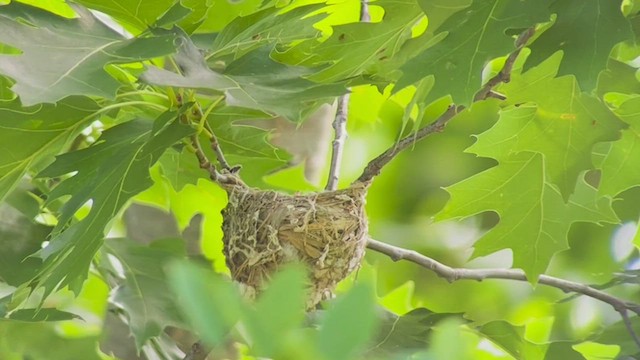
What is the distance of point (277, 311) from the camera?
0.16m

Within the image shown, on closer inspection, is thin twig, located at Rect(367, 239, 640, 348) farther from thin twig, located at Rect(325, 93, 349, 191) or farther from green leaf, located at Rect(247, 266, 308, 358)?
green leaf, located at Rect(247, 266, 308, 358)

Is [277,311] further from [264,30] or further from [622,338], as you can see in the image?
[622,338]

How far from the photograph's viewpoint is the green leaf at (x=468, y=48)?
0.67 m

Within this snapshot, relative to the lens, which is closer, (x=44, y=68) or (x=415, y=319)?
(x=44, y=68)

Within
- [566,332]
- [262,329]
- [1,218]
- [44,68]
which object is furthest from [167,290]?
[262,329]

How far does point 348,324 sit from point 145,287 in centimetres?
88

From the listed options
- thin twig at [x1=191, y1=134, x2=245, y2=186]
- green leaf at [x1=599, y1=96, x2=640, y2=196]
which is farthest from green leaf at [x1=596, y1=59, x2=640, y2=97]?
thin twig at [x1=191, y1=134, x2=245, y2=186]

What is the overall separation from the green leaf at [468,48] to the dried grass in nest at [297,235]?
236mm

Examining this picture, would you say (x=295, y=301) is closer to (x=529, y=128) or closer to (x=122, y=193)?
(x=122, y=193)

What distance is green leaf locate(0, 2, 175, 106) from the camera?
0.60m

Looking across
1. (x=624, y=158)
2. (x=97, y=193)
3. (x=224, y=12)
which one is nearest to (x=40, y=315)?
(x=97, y=193)

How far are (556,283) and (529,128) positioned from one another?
0.71ft

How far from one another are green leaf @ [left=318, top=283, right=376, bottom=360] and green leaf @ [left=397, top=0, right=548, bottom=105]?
514 millimetres

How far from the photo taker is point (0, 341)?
0.82 metres
